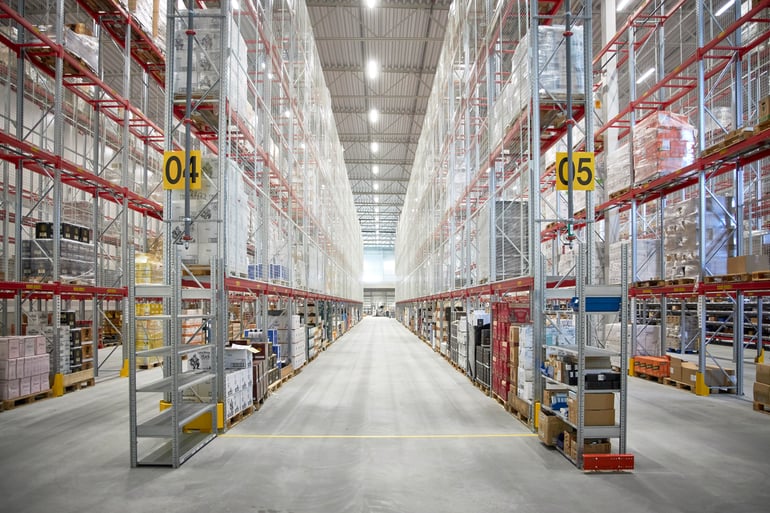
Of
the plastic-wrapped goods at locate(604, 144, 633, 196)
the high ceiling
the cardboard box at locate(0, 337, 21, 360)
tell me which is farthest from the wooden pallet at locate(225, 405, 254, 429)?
the high ceiling

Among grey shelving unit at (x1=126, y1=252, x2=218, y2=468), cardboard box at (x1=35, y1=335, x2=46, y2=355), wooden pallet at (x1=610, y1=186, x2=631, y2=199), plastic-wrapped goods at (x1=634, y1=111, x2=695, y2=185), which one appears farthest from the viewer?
wooden pallet at (x1=610, y1=186, x2=631, y2=199)

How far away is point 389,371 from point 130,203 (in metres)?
8.11

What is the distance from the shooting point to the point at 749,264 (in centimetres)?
748

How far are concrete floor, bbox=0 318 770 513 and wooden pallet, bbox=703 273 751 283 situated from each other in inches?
85.2

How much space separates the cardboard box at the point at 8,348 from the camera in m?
7.64

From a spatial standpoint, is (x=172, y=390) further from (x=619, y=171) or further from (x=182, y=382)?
(x=619, y=171)

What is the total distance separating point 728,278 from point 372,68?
57.9ft

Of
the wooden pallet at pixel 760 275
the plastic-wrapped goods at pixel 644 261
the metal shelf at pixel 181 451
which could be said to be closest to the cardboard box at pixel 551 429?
the metal shelf at pixel 181 451

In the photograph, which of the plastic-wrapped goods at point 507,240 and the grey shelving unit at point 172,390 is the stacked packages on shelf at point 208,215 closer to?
the grey shelving unit at point 172,390

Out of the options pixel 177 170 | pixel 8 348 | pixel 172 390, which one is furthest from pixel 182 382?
pixel 8 348

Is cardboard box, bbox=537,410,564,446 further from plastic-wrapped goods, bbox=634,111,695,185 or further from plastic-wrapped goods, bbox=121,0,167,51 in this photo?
plastic-wrapped goods, bbox=121,0,167,51

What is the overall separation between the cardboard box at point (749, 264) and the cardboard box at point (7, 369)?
1217cm

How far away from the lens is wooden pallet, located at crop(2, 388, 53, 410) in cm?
758

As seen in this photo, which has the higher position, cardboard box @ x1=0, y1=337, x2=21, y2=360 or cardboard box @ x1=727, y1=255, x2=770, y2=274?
cardboard box @ x1=727, y1=255, x2=770, y2=274
